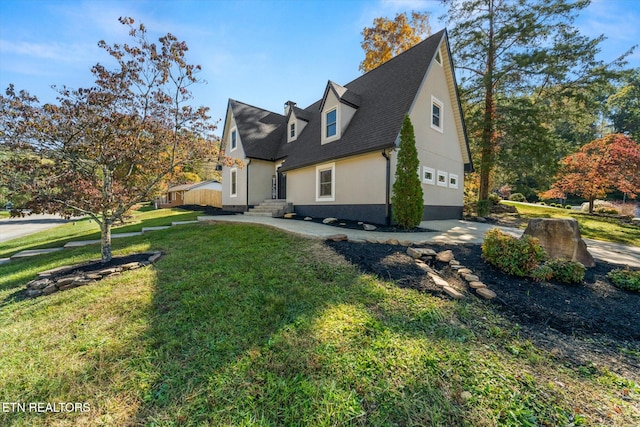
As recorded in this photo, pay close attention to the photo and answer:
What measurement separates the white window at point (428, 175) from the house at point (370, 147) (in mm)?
82

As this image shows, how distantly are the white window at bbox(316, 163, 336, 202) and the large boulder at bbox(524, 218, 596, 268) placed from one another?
723 cm

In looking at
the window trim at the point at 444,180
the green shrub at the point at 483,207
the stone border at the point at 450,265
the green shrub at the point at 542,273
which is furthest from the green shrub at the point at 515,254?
the green shrub at the point at 483,207

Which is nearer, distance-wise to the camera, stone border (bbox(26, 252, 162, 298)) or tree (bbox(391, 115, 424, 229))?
stone border (bbox(26, 252, 162, 298))

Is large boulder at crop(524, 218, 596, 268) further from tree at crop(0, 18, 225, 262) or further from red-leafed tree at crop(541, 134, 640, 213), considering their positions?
red-leafed tree at crop(541, 134, 640, 213)

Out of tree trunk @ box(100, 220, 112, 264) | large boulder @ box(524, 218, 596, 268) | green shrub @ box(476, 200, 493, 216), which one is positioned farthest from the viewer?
green shrub @ box(476, 200, 493, 216)

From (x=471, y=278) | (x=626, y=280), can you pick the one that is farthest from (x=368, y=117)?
(x=626, y=280)

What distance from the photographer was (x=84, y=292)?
4293mm

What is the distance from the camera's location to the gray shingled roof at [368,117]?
9547 millimetres

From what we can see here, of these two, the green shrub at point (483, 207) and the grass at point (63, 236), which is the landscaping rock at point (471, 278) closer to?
the green shrub at point (483, 207)

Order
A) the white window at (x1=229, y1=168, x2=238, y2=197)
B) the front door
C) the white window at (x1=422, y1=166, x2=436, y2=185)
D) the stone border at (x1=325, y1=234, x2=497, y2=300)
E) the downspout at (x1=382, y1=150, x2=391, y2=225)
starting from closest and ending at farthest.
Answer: the stone border at (x1=325, y1=234, x2=497, y2=300) → the downspout at (x1=382, y1=150, x2=391, y2=225) → the white window at (x1=422, y1=166, x2=436, y2=185) → the front door → the white window at (x1=229, y1=168, x2=238, y2=197)

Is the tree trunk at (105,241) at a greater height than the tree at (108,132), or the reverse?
the tree at (108,132)

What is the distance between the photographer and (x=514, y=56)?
14109mm

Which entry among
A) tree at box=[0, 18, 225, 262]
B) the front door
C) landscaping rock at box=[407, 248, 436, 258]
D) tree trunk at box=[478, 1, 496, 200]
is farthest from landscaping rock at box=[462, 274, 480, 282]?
tree trunk at box=[478, 1, 496, 200]

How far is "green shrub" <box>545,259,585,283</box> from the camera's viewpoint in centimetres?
425
